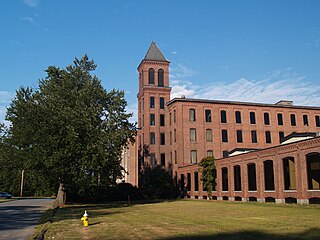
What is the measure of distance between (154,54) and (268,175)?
3510 centimetres

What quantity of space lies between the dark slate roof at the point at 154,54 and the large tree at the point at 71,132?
1082 inches

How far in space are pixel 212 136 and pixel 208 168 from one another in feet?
38.8

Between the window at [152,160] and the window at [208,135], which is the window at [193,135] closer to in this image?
the window at [208,135]

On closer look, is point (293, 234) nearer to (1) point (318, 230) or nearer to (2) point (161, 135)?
(1) point (318, 230)

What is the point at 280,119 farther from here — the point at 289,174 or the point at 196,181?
the point at 289,174

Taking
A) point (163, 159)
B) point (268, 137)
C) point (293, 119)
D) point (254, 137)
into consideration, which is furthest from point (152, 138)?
point (293, 119)

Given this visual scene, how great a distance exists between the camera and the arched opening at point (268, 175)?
34.3 m

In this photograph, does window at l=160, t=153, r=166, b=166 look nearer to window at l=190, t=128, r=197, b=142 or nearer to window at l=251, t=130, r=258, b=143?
window at l=190, t=128, r=197, b=142

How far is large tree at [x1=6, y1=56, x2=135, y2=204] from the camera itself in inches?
1123

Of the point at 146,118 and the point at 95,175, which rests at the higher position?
the point at 146,118

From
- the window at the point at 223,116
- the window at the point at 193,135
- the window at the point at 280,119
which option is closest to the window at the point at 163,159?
the window at the point at 193,135

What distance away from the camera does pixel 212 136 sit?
182ft

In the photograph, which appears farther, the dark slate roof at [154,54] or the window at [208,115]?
the dark slate roof at [154,54]

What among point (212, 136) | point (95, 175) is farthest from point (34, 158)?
point (212, 136)
